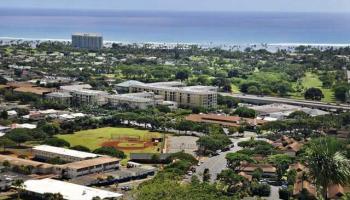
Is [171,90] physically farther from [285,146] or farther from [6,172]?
[6,172]

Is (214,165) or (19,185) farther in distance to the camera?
(214,165)

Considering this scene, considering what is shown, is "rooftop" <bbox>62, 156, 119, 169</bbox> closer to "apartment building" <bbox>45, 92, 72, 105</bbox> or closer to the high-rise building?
"apartment building" <bbox>45, 92, 72, 105</bbox>

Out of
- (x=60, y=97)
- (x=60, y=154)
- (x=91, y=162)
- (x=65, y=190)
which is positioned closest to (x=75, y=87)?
(x=60, y=97)

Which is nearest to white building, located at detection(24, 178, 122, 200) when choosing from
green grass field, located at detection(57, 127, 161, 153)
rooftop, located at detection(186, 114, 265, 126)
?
green grass field, located at detection(57, 127, 161, 153)

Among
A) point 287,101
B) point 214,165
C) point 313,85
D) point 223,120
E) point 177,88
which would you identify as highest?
point 177,88

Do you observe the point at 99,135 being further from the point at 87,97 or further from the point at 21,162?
the point at 87,97

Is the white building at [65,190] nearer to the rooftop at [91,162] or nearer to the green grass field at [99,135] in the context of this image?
the rooftop at [91,162]
